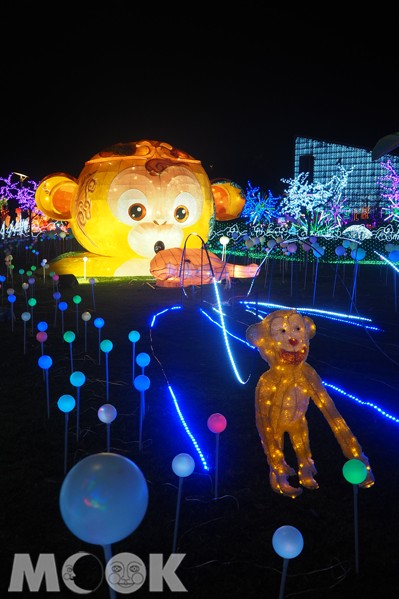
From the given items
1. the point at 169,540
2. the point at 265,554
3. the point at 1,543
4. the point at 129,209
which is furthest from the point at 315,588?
the point at 129,209

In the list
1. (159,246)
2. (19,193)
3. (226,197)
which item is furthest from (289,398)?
(19,193)

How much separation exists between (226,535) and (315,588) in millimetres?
575

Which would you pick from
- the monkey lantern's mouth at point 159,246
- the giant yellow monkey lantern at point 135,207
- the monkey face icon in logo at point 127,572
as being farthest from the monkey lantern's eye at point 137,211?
the monkey face icon in logo at point 127,572

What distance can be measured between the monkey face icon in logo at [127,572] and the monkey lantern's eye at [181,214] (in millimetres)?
11133

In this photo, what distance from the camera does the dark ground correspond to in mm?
2705

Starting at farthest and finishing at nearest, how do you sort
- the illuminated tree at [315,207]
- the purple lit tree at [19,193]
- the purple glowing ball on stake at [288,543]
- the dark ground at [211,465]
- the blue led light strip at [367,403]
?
the purple lit tree at [19,193] < the illuminated tree at [315,207] < the blue led light strip at [367,403] < the dark ground at [211,465] < the purple glowing ball on stake at [288,543]

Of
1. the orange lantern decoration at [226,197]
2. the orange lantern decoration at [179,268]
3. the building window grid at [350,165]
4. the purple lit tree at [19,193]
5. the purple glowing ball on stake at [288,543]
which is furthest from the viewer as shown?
the building window grid at [350,165]

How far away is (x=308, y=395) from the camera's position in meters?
3.59

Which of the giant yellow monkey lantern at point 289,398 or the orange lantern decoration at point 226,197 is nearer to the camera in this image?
the giant yellow monkey lantern at point 289,398

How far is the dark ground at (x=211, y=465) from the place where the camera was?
8.87 feet

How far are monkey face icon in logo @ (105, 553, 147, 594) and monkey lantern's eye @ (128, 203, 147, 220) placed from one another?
10900mm

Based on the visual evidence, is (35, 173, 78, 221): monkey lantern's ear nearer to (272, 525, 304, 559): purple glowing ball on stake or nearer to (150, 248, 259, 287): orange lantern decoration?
(150, 248, 259, 287): orange lantern decoration

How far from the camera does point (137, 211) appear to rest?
13.0m

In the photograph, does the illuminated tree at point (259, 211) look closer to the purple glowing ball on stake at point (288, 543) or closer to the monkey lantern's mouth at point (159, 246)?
the monkey lantern's mouth at point (159, 246)
